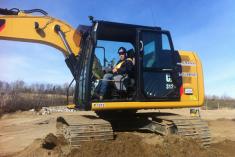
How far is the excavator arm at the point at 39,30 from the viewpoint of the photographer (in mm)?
8992

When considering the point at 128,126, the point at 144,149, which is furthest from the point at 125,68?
the point at 144,149

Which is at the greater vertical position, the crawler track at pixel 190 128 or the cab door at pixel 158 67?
the cab door at pixel 158 67

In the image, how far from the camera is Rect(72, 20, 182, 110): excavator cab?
8.24 metres

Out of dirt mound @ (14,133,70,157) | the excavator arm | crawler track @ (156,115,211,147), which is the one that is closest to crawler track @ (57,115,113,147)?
dirt mound @ (14,133,70,157)

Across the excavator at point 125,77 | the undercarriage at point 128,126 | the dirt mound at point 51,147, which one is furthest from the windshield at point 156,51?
the dirt mound at point 51,147

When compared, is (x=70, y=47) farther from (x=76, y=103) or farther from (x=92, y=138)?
(x=92, y=138)

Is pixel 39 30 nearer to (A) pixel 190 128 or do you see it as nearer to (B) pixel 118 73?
(B) pixel 118 73

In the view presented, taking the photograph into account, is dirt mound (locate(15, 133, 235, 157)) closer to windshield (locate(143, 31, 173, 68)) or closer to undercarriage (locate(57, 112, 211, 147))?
undercarriage (locate(57, 112, 211, 147))

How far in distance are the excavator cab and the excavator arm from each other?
0.62 meters

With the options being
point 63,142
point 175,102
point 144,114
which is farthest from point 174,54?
point 63,142

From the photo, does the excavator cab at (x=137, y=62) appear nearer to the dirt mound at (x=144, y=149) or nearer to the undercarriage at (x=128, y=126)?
the undercarriage at (x=128, y=126)

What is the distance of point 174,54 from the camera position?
888 centimetres

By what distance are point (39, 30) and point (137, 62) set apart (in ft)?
8.13

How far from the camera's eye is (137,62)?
8.38 meters
